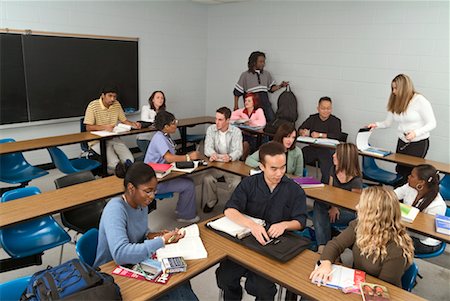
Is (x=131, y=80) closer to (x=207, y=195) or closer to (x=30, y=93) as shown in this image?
(x=30, y=93)

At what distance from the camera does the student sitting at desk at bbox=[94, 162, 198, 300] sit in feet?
5.87

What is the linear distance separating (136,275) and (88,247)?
47 centimetres

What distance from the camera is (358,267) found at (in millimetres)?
1945

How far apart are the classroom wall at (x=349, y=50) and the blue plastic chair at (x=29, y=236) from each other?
4615 millimetres

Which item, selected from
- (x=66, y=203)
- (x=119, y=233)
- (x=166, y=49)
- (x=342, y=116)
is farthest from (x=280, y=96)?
(x=119, y=233)

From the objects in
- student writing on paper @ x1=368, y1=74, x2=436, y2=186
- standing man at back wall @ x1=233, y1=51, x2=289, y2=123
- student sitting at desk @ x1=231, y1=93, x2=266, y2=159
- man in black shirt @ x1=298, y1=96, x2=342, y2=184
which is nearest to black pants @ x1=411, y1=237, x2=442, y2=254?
student writing on paper @ x1=368, y1=74, x2=436, y2=186

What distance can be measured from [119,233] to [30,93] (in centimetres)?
406

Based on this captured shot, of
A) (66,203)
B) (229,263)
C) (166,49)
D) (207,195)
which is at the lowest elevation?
(207,195)

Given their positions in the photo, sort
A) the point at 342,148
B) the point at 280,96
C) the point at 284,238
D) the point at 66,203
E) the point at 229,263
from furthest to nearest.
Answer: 1. the point at 280,96
2. the point at 342,148
3. the point at 66,203
4. the point at 229,263
5. the point at 284,238

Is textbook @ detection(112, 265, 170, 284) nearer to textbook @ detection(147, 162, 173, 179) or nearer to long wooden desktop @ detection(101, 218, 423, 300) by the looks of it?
long wooden desktop @ detection(101, 218, 423, 300)

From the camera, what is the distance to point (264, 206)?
234 centimetres

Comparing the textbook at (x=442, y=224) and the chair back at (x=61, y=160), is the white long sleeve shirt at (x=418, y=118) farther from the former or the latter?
the chair back at (x=61, y=160)

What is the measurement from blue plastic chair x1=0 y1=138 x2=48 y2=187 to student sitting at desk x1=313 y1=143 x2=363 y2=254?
2.98 metres

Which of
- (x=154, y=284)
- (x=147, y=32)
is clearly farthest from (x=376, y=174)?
(x=147, y=32)
